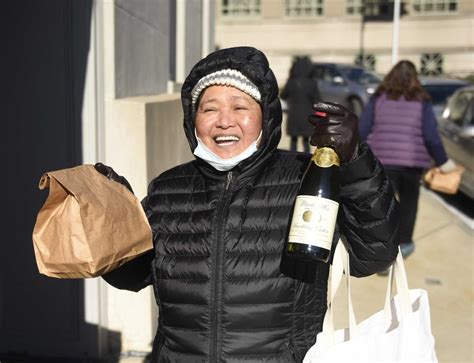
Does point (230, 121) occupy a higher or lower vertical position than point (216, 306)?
higher

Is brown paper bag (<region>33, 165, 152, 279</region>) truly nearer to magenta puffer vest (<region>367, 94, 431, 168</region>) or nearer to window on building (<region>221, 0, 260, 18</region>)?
magenta puffer vest (<region>367, 94, 431, 168</region>)

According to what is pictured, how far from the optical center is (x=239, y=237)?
2.04 metres

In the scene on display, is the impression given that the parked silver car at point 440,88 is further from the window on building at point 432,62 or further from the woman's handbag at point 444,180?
the window on building at point 432,62

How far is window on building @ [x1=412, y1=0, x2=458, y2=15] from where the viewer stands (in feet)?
104

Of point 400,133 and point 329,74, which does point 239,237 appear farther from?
point 329,74

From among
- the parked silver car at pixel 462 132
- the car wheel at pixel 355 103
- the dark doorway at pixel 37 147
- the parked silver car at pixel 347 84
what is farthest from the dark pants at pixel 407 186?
the car wheel at pixel 355 103

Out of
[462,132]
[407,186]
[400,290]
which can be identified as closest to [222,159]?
[400,290]

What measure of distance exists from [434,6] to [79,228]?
32924 millimetres

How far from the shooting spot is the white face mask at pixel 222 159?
6.84 ft

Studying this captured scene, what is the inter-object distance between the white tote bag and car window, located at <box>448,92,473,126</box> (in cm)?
795

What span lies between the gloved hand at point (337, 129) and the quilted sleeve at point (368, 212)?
0.07m

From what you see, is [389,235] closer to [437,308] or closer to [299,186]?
[299,186]

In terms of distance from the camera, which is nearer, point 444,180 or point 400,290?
point 400,290

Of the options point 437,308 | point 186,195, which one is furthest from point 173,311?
point 437,308
